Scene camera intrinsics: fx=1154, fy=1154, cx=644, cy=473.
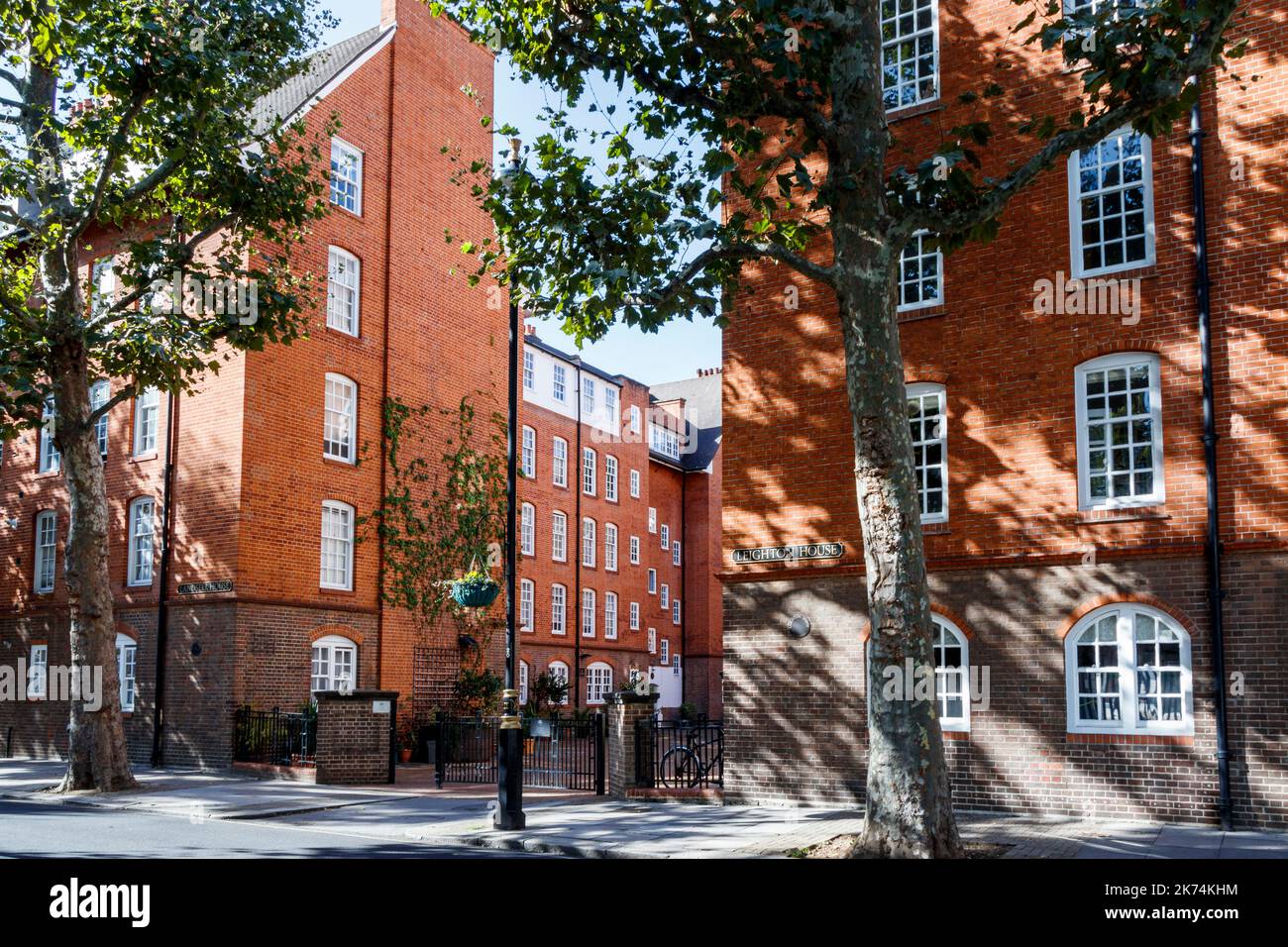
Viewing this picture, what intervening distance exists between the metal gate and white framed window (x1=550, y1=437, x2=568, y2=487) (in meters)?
15.9

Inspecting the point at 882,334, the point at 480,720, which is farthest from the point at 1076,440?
the point at 480,720

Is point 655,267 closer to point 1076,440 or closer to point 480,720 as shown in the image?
point 1076,440

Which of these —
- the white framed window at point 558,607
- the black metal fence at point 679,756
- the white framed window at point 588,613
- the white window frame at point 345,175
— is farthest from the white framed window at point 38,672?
the white framed window at point 588,613

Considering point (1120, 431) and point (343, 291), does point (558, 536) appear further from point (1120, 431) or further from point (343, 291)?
point (1120, 431)

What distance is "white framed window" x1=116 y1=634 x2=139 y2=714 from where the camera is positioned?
2444 centimetres

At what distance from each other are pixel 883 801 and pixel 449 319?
68.1ft

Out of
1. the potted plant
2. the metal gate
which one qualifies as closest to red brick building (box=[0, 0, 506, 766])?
the metal gate

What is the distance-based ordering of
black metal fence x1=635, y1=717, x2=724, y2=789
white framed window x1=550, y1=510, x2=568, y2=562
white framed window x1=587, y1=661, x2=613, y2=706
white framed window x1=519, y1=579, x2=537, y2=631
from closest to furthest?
1. black metal fence x1=635, y1=717, x2=724, y2=789
2. white framed window x1=519, y1=579, x2=537, y2=631
3. white framed window x1=550, y1=510, x2=568, y2=562
4. white framed window x1=587, y1=661, x2=613, y2=706

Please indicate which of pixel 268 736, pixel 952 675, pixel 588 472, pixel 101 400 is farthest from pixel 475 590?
pixel 588 472

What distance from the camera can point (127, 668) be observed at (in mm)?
24812

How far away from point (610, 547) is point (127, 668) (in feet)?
70.9

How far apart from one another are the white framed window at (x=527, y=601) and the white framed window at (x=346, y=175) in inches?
595

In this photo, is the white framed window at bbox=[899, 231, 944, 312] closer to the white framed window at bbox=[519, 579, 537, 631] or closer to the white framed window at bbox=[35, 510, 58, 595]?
the white framed window at bbox=[35, 510, 58, 595]

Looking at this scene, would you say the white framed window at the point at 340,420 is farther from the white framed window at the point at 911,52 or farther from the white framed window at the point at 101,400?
the white framed window at the point at 911,52
